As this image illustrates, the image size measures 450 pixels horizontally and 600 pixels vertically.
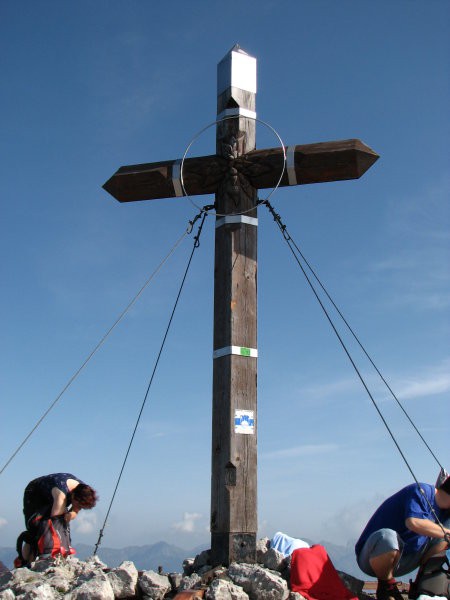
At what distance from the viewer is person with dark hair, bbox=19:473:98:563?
6242 mm

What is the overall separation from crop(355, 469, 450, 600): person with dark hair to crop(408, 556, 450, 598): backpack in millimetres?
56

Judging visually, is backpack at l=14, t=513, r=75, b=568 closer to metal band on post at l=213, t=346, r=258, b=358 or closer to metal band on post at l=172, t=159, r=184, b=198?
metal band on post at l=213, t=346, r=258, b=358

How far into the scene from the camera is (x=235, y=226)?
22.8 ft

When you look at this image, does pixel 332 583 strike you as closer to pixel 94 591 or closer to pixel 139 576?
pixel 139 576

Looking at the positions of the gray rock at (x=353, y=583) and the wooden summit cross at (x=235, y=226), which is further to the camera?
the wooden summit cross at (x=235, y=226)

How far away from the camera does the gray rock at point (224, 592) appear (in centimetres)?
507

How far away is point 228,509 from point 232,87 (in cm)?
456

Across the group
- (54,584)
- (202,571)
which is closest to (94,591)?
(54,584)

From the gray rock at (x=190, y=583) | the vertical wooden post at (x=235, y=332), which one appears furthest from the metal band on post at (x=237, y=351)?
the gray rock at (x=190, y=583)

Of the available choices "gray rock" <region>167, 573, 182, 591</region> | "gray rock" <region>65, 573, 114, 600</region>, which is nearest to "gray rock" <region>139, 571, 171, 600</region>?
"gray rock" <region>167, 573, 182, 591</region>

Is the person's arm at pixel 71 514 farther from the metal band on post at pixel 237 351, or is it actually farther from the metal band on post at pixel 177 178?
the metal band on post at pixel 177 178

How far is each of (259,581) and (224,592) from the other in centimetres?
33

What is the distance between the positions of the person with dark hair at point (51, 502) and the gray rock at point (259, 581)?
167 cm

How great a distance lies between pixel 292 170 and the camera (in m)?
7.14
